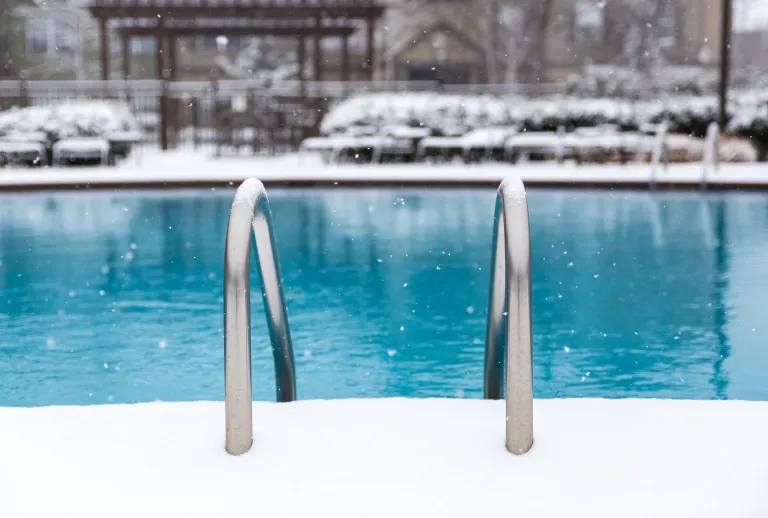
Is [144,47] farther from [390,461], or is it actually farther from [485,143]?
[390,461]

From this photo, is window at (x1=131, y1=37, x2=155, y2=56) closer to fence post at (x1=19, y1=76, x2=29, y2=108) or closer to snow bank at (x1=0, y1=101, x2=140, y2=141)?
fence post at (x1=19, y1=76, x2=29, y2=108)

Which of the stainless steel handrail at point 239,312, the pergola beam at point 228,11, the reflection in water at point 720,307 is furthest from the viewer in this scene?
the pergola beam at point 228,11

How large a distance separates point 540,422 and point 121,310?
4.64 metres

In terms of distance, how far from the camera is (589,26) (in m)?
41.8

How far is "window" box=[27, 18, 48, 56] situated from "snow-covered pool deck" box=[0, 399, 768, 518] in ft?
129

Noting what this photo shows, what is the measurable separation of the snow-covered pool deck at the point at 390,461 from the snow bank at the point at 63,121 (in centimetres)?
1447

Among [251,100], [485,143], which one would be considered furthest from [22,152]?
[485,143]

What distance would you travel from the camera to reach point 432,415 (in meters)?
3.38

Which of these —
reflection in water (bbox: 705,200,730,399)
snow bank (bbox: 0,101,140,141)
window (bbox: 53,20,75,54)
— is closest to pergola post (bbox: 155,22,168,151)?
snow bank (bbox: 0,101,140,141)

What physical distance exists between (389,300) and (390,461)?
461 cm

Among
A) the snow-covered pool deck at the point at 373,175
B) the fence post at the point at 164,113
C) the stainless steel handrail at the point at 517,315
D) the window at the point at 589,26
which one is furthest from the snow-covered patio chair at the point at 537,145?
the window at the point at 589,26

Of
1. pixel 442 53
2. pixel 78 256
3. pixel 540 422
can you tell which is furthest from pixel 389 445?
pixel 442 53

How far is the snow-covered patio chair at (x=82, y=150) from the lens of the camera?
16.5 m

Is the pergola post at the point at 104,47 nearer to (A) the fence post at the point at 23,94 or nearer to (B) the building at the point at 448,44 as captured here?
(A) the fence post at the point at 23,94
